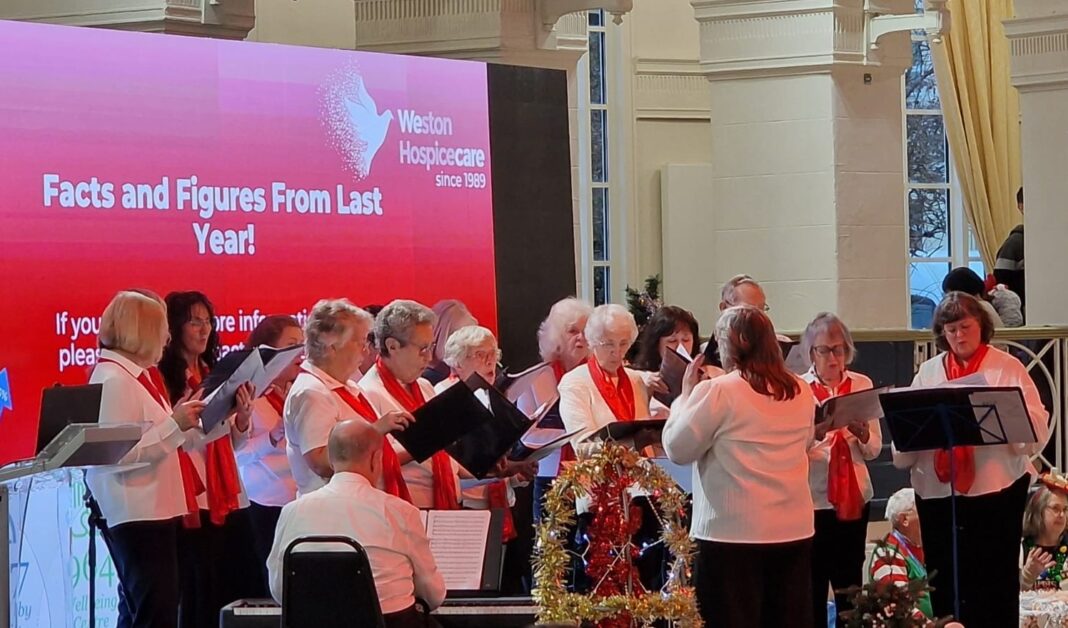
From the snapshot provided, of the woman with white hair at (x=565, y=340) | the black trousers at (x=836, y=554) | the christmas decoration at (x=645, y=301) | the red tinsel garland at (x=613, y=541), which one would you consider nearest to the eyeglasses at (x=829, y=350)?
the black trousers at (x=836, y=554)

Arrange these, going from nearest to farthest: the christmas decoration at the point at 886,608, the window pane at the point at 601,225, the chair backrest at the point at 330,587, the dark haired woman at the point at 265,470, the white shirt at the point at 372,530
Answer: the chair backrest at the point at 330,587 → the white shirt at the point at 372,530 → the christmas decoration at the point at 886,608 → the dark haired woman at the point at 265,470 → the window pane at the point at 601,225

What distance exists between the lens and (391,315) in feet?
18.1

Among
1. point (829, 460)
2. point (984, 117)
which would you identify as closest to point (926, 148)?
point (984, 117)

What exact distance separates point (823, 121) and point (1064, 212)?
1.34 metres

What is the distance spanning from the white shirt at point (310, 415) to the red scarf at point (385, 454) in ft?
0.08

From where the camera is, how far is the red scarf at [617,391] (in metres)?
6.26

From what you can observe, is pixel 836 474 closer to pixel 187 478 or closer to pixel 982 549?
pixel 982 549

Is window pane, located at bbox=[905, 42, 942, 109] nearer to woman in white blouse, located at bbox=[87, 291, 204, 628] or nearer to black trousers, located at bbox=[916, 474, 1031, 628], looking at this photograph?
black trousers, located at bbox=[916, 474, 1031, 628]

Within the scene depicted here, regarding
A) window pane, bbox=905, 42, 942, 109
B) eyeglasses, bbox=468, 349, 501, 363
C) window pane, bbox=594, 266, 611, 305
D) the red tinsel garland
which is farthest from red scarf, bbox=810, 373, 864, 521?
window pane, bbox=905, 42, 942, 109

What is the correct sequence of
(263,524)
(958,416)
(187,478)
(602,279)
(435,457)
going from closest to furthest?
(435,457), (187,478), (263,524), (958,416), (602,279)

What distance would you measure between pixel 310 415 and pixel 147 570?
66 centimetres

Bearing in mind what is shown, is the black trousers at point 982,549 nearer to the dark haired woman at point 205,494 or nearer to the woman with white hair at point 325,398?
the woman with white hair at point 325,398

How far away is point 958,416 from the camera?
239 inches

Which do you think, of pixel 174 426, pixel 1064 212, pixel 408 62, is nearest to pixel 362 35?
pixel 408 62
